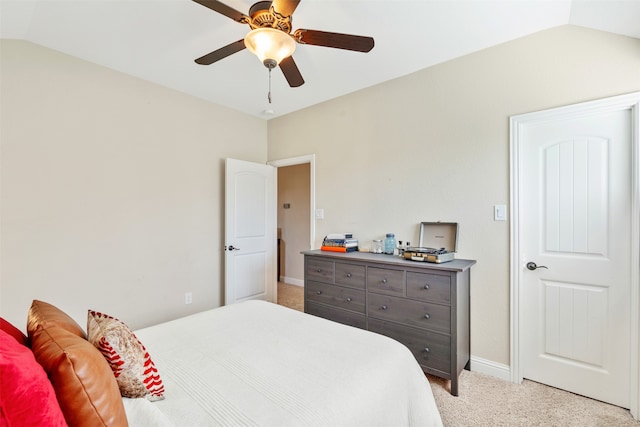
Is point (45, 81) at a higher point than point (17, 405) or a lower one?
higher

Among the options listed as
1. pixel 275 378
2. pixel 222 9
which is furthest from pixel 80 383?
pixel 222 9

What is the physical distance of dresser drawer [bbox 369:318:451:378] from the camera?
2.13 m

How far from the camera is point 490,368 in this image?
7.70ft

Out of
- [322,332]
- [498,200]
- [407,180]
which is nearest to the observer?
[322,332]

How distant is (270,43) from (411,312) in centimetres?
210

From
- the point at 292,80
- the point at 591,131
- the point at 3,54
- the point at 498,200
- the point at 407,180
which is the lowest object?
the point at 498,200

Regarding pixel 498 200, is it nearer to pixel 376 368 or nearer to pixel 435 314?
pixel 435 314

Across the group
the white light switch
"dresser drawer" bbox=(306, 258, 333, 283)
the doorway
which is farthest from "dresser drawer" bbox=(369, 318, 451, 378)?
the doorway

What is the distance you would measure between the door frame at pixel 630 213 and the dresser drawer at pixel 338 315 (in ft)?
3.87

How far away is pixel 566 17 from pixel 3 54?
13.5ft

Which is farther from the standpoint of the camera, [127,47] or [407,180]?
[407,180]

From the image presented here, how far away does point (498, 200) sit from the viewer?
2.33m

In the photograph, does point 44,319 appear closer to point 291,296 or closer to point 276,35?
point 276,35

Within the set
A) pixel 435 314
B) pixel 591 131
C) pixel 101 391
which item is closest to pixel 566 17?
pixel 591 131
